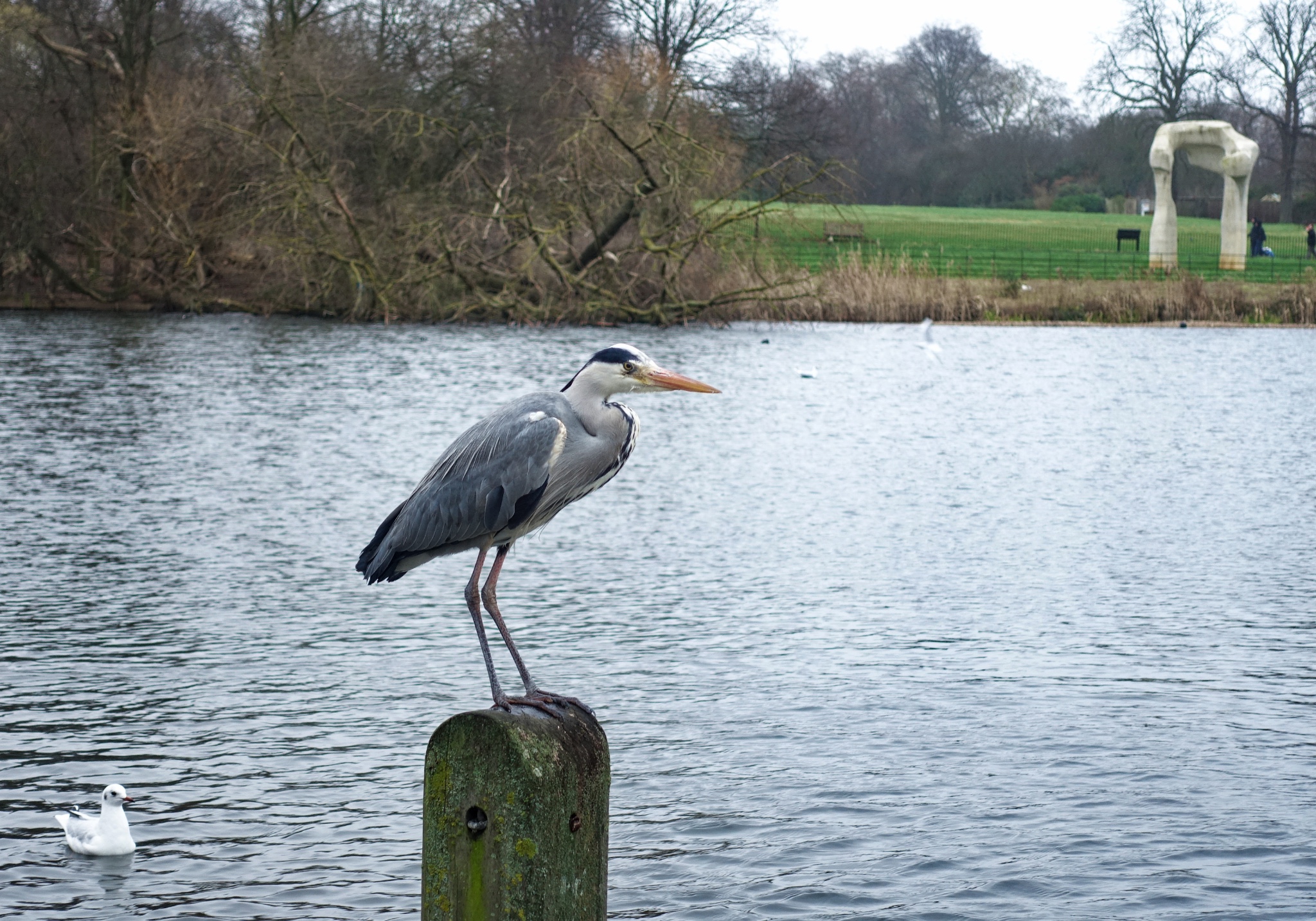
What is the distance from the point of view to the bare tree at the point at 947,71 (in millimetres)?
91375

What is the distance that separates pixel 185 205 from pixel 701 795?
3246cm

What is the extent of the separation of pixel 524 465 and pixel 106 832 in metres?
2.59

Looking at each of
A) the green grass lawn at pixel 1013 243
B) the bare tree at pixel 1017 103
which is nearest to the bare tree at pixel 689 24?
the green grass lawn at pixel 1013 243

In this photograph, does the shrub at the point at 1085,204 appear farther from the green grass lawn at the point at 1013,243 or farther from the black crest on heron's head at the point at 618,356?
the black crest on heron's head at the point at 618,356

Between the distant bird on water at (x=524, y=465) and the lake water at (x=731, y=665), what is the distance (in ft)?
5.08

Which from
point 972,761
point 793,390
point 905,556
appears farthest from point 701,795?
point 793,390

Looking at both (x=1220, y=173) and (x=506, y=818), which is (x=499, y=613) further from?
(x=1220, y=173)

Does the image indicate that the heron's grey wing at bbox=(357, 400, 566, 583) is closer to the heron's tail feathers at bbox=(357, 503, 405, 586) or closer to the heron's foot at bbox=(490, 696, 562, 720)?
the heron's tail feathers at bbox=(357, 503, 405, 586)

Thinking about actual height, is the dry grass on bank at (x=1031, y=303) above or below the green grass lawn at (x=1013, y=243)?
below

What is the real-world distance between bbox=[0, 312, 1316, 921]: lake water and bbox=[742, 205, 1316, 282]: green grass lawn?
17554 mm

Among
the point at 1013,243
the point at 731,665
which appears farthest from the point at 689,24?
the point at 731,665

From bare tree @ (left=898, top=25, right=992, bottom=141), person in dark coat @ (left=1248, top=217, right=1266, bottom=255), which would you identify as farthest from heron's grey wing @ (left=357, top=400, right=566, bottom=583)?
bare tree @ (left=898, top=25, right=992, bottom=141)

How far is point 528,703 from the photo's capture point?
14.2 feet

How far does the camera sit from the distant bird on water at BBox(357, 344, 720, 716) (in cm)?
515
